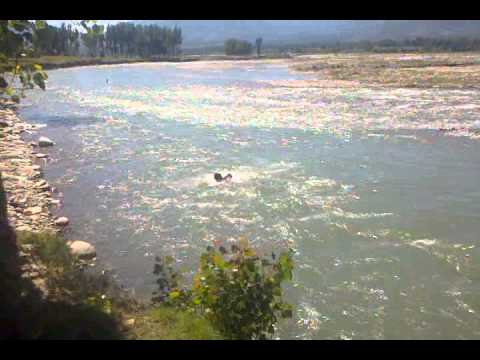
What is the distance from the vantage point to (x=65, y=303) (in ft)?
21.0

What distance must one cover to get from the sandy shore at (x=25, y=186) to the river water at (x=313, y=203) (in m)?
0.59

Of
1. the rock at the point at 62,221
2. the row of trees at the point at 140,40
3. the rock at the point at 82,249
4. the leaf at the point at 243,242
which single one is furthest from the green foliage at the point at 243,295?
the row of trees at the point at 140,40

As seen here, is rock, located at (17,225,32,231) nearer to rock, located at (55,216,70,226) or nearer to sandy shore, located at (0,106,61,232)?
sandy shore, located at (0,106,61,232)

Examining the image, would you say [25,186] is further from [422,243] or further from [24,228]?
[422,243]

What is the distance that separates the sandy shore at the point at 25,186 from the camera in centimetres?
1149

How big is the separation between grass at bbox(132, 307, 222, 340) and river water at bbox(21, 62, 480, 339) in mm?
2140

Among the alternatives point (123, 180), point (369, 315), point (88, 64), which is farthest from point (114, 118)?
point (88, 64)

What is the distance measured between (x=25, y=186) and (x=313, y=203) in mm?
8966

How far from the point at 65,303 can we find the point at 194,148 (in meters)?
14.5

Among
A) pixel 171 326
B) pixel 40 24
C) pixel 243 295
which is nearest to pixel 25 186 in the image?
pixel 171 326

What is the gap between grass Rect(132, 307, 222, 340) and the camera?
5777mm

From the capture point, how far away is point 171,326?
20.1 ft

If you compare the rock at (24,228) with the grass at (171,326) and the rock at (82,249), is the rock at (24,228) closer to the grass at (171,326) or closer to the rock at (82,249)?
the rock at (82,249)
